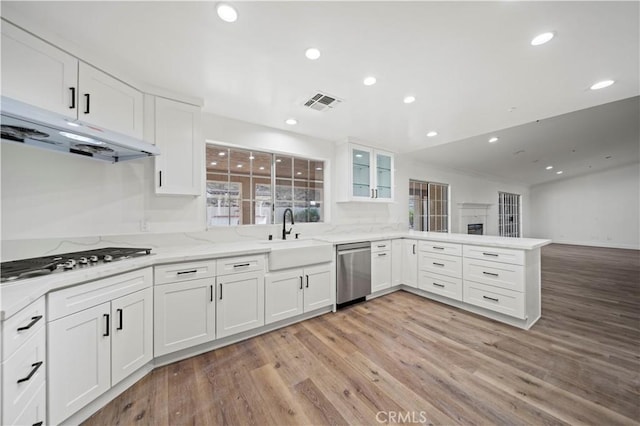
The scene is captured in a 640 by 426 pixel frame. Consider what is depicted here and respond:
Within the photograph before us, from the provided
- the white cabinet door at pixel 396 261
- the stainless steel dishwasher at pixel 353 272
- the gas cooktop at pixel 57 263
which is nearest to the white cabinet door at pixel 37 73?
the gas cooktop at pixel 57 263

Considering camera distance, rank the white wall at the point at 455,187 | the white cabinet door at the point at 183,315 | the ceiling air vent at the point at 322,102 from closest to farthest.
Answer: the white cabinet door at the point at 183,315
the ceiling air vent at the point at 322,102
the white wall at the point at 455,187

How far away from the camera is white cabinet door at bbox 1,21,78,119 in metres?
1.38

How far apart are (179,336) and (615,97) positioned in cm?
486

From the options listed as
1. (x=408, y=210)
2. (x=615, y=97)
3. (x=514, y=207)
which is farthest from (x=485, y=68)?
(x=514, y=207)

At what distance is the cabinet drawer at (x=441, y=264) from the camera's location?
10.1 feet

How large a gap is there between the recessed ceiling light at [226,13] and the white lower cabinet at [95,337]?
1.83 meters

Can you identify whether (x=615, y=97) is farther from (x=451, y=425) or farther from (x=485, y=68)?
(x=451, y=425)

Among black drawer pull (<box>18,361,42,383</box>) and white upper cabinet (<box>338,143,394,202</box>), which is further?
white upper cabinet (<box>338,143,394,202</box>)

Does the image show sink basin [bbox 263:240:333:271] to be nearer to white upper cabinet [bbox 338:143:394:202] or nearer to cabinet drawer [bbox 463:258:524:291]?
white upper cabinet [bbox 338:143:394:202]

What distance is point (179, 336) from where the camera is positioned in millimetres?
1954

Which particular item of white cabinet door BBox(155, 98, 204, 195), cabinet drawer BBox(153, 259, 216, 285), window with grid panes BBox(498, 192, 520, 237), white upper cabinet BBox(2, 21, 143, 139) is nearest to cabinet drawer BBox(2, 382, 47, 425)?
cabinet drawer BBox(153, 259, 216, 285)

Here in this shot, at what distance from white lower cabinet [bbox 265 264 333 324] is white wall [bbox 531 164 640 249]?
1154 centimetres

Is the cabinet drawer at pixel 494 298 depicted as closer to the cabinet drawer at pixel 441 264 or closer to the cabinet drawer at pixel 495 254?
the cabinet drawer at pixel 441 264

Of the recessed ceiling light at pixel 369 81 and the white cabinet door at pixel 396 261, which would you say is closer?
the recessed ceiling light at pixel 369 81
